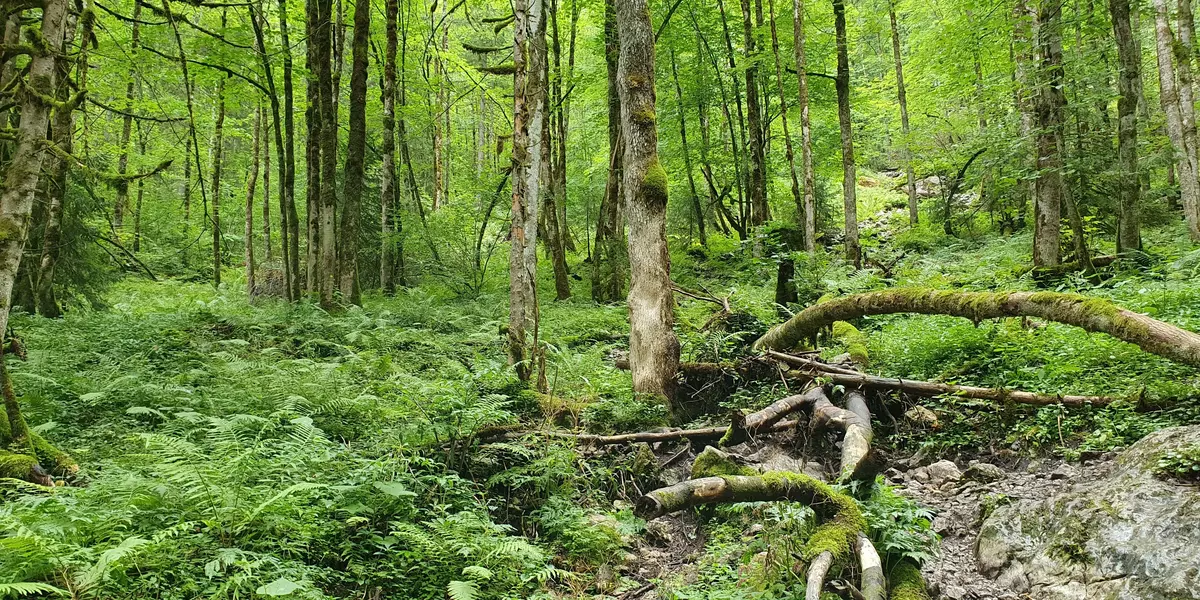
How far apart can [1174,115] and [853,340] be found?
9.98 m

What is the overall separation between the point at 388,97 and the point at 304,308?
5.06m

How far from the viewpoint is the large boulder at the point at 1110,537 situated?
3.15 metres

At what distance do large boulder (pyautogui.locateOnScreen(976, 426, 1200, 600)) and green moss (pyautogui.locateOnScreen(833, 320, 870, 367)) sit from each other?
125 inches

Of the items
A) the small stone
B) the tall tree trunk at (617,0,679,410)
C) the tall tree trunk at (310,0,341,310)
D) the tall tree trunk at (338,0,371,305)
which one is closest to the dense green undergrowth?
the small stone

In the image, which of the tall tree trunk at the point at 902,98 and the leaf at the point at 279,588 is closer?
the leaf at the point at 279,588

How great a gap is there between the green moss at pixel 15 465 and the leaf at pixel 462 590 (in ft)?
10.6

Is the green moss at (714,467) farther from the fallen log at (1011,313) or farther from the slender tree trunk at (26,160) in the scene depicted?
the slender tree trunk at (26,160)

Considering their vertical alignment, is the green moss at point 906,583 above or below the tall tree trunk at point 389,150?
below

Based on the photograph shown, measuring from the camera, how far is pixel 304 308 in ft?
39.3

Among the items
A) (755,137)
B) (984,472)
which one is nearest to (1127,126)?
(755,137)

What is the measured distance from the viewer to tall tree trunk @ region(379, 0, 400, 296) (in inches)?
521

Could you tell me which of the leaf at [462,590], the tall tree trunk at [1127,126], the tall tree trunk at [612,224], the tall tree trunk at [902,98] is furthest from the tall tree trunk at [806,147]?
the leaf at [462,590]

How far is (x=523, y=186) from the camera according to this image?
25.5 feet

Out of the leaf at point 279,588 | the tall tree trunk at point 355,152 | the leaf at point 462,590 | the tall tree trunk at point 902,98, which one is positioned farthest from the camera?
the tall tree trunk at point 902,98
